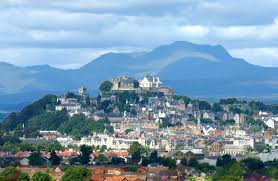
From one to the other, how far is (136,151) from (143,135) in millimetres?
20388

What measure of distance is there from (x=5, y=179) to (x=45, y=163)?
3402 cm

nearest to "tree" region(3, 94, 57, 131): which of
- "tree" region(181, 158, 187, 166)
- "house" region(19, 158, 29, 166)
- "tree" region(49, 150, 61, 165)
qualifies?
"tree" region(181, 158, 187, 166)

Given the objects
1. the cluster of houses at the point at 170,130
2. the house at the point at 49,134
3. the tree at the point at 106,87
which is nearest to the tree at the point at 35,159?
the cluster of houses at the point at 170,130

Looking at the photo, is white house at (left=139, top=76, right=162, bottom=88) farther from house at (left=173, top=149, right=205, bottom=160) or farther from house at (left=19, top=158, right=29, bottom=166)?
house at (left=19, top=158, right=29, bottom=166)

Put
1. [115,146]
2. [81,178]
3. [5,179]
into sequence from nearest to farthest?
1. [5,179]
2. [81,178]
3. [115,146]

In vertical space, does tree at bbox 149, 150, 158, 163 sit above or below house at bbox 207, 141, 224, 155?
below

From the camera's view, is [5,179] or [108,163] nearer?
[5,179]

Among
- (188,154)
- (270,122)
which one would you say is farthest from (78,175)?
(270,122)

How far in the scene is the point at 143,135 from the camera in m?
→ 121

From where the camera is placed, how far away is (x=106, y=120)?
131 meters

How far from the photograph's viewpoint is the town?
86.3m

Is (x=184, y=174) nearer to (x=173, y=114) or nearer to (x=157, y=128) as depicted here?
(x=157, y=128)

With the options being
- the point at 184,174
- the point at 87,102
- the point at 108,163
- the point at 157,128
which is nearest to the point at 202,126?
the point at 157,128

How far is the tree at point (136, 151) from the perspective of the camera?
96.8 metres
